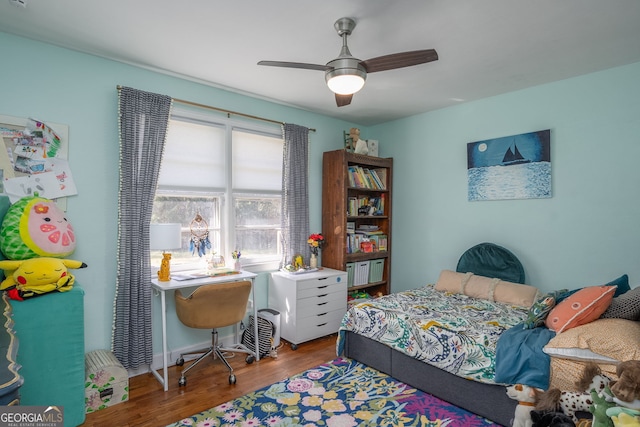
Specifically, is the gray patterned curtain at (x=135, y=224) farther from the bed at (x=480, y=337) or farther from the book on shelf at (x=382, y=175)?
the book on shelf at (x=382, y=175)

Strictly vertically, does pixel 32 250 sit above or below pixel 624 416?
above

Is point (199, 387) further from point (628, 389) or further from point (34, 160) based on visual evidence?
point (628, 389)

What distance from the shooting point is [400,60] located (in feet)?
6.60

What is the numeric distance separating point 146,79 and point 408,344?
9.98 ft

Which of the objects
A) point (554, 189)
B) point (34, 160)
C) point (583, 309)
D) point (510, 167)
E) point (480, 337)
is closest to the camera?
point (583, 309)

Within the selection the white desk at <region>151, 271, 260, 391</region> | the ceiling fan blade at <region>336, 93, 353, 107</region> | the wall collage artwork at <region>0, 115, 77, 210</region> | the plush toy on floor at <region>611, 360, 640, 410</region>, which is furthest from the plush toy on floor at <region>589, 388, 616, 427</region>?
the wall collage artwork at <region>0, 115, 77, 210</region>

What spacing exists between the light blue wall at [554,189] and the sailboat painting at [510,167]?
0.07 meters

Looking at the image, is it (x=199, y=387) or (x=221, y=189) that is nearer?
(x=199, y=387)

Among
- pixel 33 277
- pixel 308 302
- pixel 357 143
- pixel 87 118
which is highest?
pixel 357 143

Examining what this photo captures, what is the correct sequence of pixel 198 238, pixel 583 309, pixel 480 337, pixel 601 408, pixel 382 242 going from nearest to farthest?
1. pixel 601 408
2. pixel 583 309
3. pixel 480 337
4. pixel 198 238
5. pixel 382 242

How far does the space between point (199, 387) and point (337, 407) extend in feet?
3.59

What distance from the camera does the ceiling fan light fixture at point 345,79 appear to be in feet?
6.65

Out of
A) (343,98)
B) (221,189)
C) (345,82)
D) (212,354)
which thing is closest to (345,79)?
(345,82)

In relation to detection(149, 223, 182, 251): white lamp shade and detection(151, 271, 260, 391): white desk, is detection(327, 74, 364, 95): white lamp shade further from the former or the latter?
detection(151, 271, 260, 391): white desk
